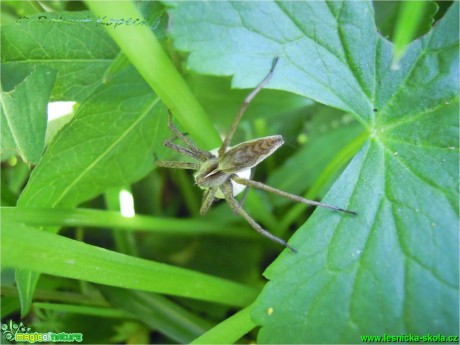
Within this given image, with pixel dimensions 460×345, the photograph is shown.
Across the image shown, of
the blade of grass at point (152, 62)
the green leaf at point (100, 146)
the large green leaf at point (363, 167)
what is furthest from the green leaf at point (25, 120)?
the large green leaf at point (363, 167)

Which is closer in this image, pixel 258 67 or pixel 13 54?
pixel 258 67

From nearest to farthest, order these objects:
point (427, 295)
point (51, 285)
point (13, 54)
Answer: point (427, 295)
point (13, 54)
point (51, 285)

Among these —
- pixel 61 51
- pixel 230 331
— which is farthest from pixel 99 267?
pixel 61 51

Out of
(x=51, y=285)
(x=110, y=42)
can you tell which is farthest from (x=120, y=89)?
(x=51, y=285)

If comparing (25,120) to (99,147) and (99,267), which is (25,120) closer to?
(99,147)

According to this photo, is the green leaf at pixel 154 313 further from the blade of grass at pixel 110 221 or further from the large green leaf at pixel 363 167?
the large green leaf at pixel 363 167

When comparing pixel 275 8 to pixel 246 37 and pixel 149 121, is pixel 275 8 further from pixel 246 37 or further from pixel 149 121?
pixel 149 121
